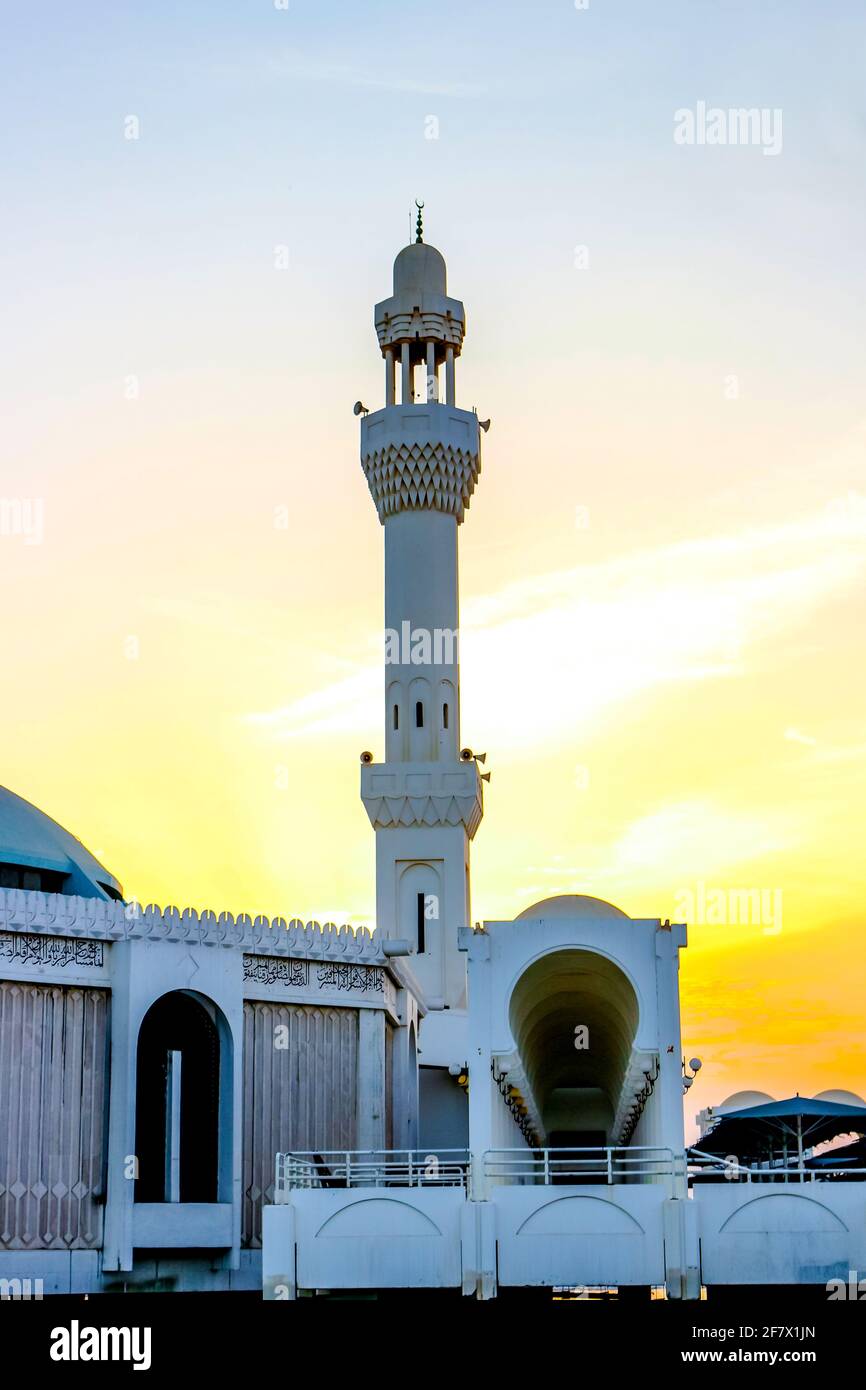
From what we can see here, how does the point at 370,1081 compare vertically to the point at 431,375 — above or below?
below

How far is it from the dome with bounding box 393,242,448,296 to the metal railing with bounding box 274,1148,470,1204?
2211 centimetres

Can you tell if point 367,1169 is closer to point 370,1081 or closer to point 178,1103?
point 370,1081

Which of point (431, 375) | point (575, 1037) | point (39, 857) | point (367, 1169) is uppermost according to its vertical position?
point (431, 375)

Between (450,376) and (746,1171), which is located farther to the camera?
(450,376)

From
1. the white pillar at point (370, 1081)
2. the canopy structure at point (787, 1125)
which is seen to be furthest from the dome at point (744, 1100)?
the white pillar at point (370, 1081)

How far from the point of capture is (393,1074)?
3766cm

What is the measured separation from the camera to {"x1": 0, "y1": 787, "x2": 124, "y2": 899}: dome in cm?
3528

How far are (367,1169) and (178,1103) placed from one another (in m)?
5.05

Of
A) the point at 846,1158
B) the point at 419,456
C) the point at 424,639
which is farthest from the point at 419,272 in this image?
the point at 846,1158

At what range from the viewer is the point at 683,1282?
2444 centimetres

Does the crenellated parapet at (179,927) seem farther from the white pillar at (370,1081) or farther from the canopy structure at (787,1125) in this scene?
the canopy structure at (787,1125)

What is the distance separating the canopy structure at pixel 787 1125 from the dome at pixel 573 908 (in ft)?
24.1

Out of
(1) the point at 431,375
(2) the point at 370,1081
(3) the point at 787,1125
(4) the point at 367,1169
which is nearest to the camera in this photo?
(4) the point at 367,1169
